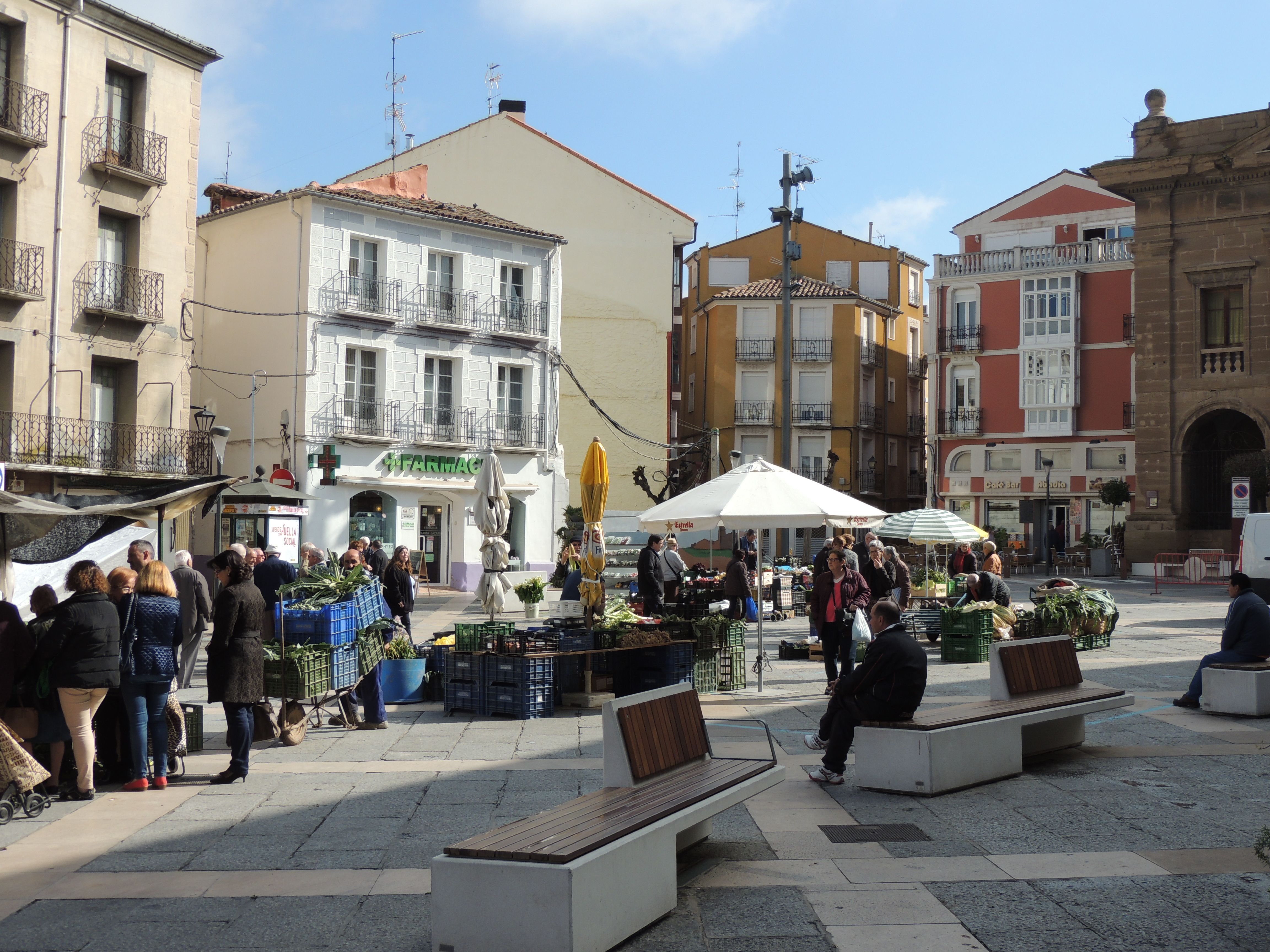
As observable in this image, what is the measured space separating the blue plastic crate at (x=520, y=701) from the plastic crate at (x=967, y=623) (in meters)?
6.59

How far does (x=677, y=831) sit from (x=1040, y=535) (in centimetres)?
4447

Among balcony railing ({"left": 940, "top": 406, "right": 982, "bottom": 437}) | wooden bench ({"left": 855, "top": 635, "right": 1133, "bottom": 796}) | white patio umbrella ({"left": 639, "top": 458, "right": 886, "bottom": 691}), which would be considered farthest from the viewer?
balcony railing ({"left": 940, "top": 406, "right": 982, "bottom": 437})

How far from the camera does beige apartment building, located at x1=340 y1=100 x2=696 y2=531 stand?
134 ft

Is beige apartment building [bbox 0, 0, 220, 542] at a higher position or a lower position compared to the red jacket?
higher

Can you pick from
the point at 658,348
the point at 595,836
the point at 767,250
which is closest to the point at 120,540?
the point at 595,836

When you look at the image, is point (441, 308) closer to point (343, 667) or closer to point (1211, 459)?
point (1211, 459)

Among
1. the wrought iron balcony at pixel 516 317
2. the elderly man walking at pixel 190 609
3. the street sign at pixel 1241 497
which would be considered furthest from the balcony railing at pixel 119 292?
the street sign at pixel 1241 497

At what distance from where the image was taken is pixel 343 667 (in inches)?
428

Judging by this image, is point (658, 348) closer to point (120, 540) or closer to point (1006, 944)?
point (120, 540)

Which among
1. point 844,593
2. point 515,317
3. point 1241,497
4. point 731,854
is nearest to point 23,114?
point 515,317

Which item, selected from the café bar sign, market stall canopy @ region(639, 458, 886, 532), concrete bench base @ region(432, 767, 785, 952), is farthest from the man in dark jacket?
the café bar sign

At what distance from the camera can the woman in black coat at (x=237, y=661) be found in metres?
8.48

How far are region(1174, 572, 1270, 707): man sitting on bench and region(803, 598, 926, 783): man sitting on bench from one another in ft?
15.6

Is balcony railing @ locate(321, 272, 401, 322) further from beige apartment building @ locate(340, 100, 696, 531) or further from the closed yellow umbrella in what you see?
the closed yellow umbrella
